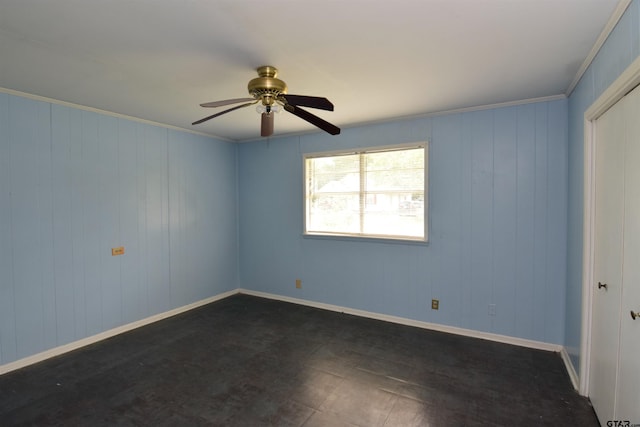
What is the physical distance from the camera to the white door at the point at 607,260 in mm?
1835

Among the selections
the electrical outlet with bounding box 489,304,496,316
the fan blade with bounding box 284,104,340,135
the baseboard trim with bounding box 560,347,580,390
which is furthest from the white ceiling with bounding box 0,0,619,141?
the baseboard trim with bounding box 560,347,580,390

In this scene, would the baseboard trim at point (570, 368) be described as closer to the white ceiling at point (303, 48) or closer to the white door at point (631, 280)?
the white door at point (631, 280)

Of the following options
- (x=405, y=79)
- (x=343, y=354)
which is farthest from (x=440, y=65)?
(x=343, y=354)

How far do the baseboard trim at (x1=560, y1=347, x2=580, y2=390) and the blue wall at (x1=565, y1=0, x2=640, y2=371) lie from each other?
0.06 m

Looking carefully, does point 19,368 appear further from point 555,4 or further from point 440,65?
point 555,4

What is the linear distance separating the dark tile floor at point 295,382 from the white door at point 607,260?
0.30 metres

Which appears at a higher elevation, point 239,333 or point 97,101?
point 97,101

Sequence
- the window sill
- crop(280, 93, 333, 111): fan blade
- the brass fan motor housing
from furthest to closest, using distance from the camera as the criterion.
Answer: the window sill
the brass fan motor housing
crop(280, 93, 333, 111): fan blade

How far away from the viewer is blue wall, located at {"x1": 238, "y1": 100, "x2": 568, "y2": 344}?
3.07 metres

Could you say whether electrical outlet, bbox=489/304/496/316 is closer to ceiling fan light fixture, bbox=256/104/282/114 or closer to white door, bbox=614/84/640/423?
white door, bbox=614/84/640/423

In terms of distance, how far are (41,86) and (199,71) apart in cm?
148

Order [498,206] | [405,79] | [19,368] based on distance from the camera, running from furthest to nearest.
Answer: [498,206] → [19,368] → [405,79]

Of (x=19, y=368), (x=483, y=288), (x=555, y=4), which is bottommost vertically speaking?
(x=19, y=368)

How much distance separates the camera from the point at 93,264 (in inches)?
133
